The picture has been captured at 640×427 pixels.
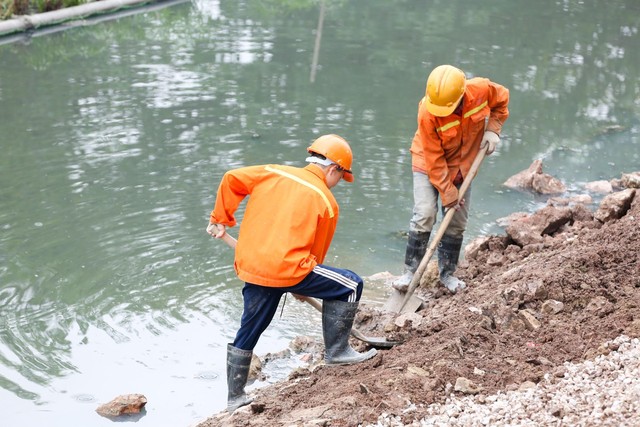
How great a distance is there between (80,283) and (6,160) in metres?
2.91

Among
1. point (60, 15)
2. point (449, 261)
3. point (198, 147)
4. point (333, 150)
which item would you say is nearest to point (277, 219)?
point (333, 150)

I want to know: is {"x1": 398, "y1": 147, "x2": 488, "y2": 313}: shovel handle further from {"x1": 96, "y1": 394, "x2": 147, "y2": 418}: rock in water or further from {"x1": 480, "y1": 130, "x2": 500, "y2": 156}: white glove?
{"x1": 96, "y1": 394, "x2": 147, "y2": 418}: rock in water

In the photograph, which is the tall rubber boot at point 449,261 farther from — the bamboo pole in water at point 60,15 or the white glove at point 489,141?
the bamboo pole in water at point 60,15

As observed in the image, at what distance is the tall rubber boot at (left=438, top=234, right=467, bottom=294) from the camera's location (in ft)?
19.8

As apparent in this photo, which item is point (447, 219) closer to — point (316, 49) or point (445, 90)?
point (445, 90)

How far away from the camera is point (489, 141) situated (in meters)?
5.65

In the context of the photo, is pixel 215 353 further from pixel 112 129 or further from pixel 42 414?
pixel 112 129

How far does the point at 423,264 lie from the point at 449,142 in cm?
79

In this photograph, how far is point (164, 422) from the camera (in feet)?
16.4

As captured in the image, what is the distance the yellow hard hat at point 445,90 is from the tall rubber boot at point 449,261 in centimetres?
107

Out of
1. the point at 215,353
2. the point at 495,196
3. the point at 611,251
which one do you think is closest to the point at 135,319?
the point at 215,353

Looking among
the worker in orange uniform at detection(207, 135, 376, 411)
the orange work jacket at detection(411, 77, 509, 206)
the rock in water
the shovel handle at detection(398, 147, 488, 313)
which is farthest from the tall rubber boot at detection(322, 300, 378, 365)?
the orange work jacket at detection(411, 77, 509, 206)

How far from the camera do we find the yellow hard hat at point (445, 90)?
524cm

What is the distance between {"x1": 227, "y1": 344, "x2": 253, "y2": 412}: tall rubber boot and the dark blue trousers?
0.04m
